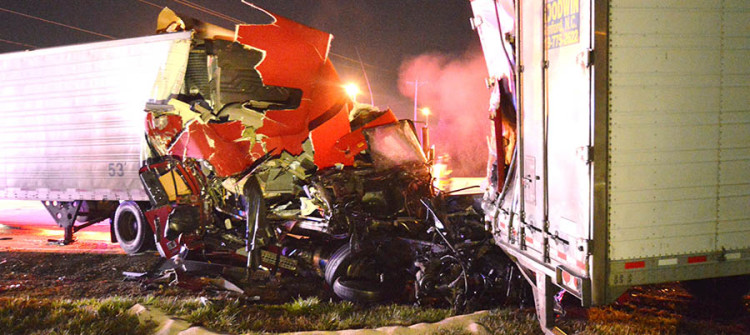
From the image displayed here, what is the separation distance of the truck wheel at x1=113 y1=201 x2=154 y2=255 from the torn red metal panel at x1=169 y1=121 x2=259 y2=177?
107 inches

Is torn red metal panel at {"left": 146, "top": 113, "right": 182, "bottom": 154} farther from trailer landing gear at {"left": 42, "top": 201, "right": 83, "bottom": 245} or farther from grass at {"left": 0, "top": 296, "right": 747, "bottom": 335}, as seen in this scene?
trailer landing gear at {"left": 42, "top": 201, "right": 83, "bottom": 245}

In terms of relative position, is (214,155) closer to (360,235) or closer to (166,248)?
(166,248)

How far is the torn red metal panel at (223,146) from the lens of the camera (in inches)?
271

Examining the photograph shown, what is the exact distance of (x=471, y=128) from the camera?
42375 millimetres

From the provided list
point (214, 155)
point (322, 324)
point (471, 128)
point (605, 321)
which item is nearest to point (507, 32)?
point (605, 321)

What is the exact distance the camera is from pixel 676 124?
3.31 metres

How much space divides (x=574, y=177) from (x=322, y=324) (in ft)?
9.16

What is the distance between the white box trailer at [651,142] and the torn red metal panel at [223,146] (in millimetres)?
4781

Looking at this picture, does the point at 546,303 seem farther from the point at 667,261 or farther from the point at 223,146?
the point at 223,146

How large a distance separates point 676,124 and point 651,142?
0.78ft

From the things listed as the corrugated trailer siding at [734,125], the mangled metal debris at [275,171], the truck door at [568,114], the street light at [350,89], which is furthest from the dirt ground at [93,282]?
the corrugated trailer siding at [734,125]

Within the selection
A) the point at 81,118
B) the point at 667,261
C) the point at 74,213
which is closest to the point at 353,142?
the point at 667,261

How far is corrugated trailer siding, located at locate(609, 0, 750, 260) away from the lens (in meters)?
3.25

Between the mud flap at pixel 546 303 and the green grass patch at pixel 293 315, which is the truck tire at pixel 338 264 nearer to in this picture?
the green grass patch at pixel 293 315
